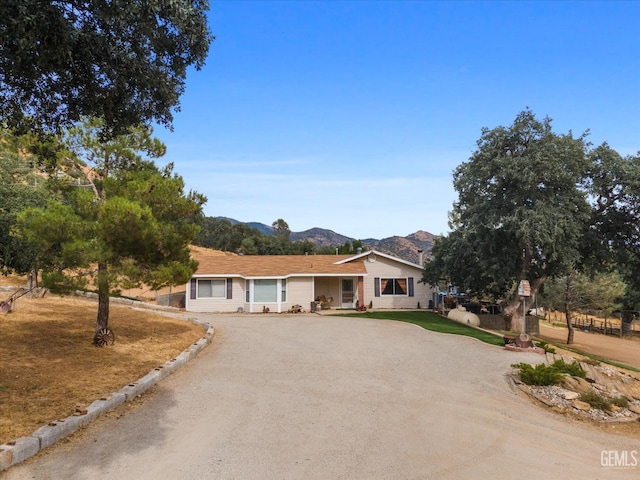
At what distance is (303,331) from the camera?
750 inches

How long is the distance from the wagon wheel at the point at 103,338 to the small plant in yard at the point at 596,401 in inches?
491

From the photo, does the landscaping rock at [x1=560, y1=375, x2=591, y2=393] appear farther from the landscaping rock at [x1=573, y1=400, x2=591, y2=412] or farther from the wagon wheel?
the wagon wheel

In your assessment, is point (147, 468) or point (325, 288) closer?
point (147, 468)

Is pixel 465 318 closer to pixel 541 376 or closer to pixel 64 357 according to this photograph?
pixel 541 376

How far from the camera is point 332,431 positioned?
7207 mm

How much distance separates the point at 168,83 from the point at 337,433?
20.6 ft

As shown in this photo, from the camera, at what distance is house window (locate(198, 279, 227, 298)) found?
29016 millimetres

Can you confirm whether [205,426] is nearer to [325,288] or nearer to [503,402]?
[503,402]

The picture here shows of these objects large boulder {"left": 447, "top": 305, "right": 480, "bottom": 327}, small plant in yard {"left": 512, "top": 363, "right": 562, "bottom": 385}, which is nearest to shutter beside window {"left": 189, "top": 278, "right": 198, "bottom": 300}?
large boulder {"left": 447, "top": 305, "right": 480, "bottom": 327}


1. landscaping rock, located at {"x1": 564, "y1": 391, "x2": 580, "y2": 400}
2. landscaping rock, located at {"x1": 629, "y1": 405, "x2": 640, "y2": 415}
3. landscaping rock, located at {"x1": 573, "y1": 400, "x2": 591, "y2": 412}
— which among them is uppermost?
landscaping rock, located at {"x1": 564, "y1": 391, "x2": 580, "y2": 400}

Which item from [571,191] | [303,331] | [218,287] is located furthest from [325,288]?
[571,191]

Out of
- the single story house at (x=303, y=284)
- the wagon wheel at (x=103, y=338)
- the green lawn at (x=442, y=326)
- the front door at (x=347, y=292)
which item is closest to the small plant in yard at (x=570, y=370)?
the green lawn at (x=442, y=326)

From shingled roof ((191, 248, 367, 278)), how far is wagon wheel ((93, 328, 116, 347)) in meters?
15.2

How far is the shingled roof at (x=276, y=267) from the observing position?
95.6ft
